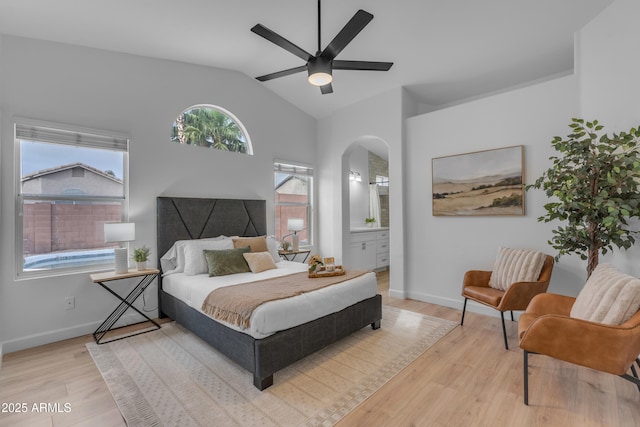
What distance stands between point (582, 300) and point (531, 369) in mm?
781

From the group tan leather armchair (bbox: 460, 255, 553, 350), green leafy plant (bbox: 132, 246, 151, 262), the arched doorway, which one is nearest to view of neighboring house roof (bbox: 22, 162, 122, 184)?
green leafy plant (bbox: 132, 246, 151, 262)

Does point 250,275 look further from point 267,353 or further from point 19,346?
point 19,346

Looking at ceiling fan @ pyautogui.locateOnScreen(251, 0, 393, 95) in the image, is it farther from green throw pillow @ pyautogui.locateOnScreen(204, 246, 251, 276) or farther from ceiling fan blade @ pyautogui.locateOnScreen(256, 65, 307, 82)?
green throw pillow @ pyautogui.locateOnScreen(204, 246, 251, 276)

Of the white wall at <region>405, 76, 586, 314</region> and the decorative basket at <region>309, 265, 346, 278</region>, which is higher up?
the white wall at <region>405, 76, 586, 314</region>

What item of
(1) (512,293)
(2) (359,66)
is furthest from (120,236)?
(1) (512,293)

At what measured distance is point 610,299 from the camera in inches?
74.8

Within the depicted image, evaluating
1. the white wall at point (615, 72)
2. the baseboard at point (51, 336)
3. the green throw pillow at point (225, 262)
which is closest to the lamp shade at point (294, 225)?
the green throw pillow at point (225, 262)

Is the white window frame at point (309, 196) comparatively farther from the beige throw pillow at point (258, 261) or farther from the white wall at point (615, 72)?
the white wall at point (615, 72)

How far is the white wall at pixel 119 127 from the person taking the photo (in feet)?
9.35

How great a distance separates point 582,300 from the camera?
2.15 meters

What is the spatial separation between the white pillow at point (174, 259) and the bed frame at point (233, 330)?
10cm

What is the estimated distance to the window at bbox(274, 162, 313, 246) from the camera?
5238 mm

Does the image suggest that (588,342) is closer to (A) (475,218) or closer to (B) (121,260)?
(A) (475,218)

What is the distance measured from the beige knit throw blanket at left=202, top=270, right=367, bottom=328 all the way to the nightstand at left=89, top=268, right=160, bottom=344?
40.9 inches
